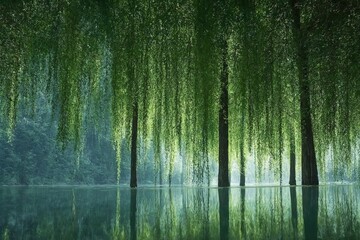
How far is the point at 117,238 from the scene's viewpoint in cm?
259

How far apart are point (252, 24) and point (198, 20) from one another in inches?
30.8

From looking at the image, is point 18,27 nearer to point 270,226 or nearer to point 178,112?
point 178,112

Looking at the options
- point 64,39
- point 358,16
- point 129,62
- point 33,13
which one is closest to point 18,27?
point 33,13

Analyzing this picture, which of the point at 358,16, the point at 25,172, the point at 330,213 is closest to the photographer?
the point at 330,213

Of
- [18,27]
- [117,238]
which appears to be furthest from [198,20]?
[117,238]

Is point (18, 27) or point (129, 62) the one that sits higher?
point (18, 27)

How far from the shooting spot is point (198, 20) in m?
6.31

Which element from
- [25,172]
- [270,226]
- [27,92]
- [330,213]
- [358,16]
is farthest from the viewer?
[25,172]

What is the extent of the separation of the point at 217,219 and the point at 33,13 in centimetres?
450

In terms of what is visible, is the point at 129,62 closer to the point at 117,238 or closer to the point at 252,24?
the point at 252,24

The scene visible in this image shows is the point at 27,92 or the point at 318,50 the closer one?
the point at 318,50

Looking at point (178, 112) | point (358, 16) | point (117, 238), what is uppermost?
point (358, 16)

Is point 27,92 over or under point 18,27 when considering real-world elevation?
under

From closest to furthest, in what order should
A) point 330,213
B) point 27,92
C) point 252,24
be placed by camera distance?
point 330,213 < point 252,24 < point 27,92
